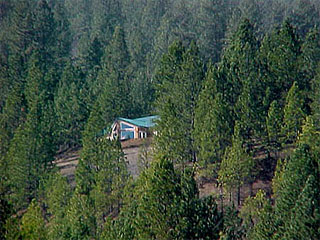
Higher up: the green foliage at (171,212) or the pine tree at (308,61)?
the pine tree at (308,61)

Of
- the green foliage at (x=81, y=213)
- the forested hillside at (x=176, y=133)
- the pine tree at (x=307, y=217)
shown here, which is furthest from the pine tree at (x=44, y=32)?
the pine tree at (x=307, y=217)

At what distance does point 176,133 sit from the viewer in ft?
129

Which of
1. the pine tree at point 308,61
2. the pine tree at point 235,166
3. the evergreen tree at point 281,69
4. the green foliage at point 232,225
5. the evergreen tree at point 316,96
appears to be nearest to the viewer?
the green foliage at point 232,225

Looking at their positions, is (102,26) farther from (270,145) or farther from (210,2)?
(270,145)

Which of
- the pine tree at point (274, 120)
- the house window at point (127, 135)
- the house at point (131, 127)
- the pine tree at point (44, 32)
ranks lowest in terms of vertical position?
the house window at point (127, 135)

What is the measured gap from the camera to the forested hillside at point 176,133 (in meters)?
27.1

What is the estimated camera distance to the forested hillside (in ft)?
89.0

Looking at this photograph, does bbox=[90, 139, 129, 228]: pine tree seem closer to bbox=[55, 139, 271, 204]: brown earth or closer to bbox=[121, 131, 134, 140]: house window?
bbox=[55, 139, 271, 204]: brown earth

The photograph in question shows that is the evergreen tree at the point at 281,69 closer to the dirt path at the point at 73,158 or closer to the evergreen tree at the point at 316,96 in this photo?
the evergreen tree at the point at 316,96

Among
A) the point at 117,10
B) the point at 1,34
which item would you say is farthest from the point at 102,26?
the point at 1,34

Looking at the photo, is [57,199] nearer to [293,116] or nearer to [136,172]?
[136,172]

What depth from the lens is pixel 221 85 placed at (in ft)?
138

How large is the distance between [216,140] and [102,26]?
62.2 m

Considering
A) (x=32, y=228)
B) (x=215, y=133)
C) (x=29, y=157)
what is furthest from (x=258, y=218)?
(x=29, y=157)
